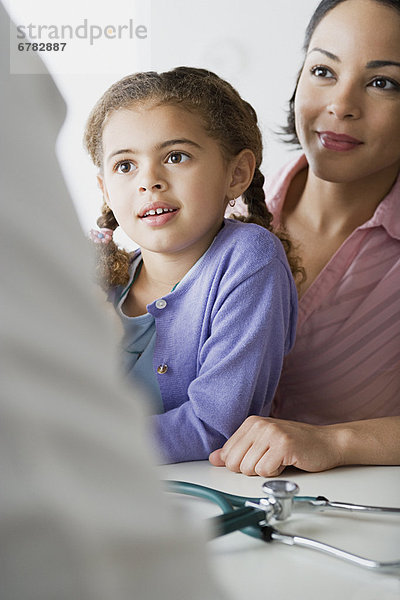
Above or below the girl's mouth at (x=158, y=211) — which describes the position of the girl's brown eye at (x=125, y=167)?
above

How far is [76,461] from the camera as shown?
0.51 ft

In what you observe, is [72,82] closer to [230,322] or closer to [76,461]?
[230,322]

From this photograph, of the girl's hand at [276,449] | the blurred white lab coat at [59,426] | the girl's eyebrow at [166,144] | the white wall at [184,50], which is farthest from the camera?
the white wall at [184,50]

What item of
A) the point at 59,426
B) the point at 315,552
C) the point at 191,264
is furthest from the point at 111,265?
the point at 59,426

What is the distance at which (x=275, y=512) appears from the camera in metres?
0.45

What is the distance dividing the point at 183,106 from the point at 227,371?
25 cm

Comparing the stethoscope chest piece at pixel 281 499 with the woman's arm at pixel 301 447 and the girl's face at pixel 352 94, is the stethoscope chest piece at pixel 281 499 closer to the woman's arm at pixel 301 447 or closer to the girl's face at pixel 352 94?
the woman's arm at pixel 301 447

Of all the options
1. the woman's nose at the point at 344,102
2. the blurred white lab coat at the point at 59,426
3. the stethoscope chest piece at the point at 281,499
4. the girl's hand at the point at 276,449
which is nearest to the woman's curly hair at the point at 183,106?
the woman's nose at the point at 344,102

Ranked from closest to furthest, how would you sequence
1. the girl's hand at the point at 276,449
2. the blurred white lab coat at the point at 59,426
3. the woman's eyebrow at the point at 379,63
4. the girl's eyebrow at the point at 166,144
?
the blurred white lab coat at the point at 59,426 → the girl's hand at the point at 276,449 → the girl's eyebrow at the point at 166,144 → the woman's eyebrow at the point at 379,63

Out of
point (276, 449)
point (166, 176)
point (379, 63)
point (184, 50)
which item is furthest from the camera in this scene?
point (184, 50)

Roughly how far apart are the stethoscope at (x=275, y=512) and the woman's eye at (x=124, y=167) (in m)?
0.33

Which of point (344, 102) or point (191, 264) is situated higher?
point (344, 102)

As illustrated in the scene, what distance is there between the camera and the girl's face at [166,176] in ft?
2.29

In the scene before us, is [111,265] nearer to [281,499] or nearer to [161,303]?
[161,303]
